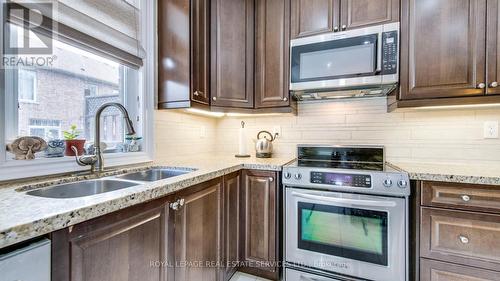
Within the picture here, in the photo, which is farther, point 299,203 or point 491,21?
point 299,203

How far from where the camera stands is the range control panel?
1.42 m

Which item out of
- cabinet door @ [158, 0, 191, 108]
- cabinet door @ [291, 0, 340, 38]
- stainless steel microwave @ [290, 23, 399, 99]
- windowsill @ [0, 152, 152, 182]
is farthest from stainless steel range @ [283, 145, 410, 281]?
windowsill @ [0, 152, 152, 182]

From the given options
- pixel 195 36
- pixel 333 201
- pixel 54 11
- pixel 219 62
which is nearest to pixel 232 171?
pixel 333 201

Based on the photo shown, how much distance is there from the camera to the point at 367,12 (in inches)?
65.0

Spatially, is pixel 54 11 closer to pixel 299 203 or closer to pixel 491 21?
pixel 299 203

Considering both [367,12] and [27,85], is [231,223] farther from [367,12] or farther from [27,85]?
[367,12]

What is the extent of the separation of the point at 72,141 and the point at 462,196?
7.08 feet

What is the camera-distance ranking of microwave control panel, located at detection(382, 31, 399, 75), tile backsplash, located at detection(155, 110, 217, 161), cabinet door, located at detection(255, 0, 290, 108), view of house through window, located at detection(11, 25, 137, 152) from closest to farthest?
view of house through window, located at detection(11, 25, 137, 152) < microwave control panel, located at detection(382, 31, 399, 75) < tile backsplash, located at detection(155, 110, 217, 161) < cabinet door, located at detection(255, 0, 290, 108)

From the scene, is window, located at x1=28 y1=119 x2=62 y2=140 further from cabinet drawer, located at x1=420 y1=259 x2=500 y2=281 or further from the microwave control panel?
cabinet drawer, located at x1=420 y1=259 x2=500 y2=281

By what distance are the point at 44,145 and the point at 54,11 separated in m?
0.65

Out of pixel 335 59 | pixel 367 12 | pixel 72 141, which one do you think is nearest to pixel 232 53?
Result: pixel 335 59

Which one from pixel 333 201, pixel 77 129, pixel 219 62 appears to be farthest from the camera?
pixel 219 62

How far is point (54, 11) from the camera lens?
1092mm

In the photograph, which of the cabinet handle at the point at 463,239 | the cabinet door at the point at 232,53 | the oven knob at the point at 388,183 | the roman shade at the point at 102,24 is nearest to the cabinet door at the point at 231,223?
the cabinet door at the point at 232,53
